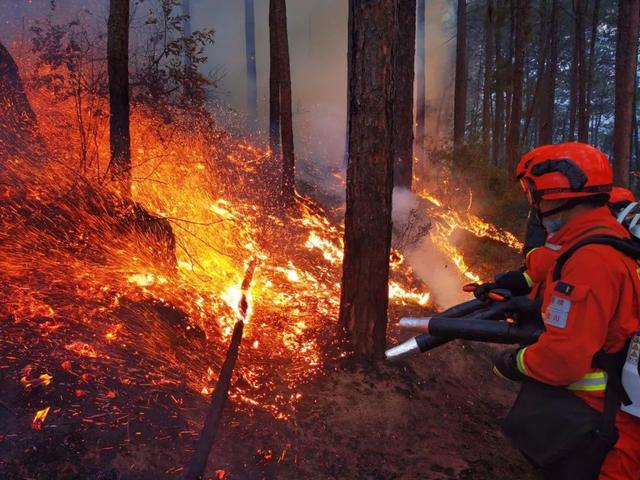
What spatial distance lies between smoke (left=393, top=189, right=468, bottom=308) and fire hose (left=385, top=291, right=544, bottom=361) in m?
6.95

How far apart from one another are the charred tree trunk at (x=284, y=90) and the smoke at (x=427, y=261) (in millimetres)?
2675

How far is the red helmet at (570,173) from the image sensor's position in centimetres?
231

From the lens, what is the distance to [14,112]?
7047 millimetres

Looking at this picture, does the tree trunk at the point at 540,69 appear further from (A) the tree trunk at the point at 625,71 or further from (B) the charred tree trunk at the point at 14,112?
(B) the charred tree trunk at the point at 14,112

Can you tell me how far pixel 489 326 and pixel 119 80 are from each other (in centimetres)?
703

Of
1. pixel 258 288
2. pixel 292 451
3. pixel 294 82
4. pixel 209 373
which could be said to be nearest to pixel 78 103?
pixel 258 288

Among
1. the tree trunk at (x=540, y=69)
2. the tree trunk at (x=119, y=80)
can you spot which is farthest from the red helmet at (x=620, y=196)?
the tree trunk at (x=540, y=69)

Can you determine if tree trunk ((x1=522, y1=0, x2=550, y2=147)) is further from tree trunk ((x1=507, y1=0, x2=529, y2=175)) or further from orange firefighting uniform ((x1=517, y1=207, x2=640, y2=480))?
orange firefighting uniform ((x1=517, y1=207, x2=640, y2=480))

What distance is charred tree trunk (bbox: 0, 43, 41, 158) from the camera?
21.7 feet

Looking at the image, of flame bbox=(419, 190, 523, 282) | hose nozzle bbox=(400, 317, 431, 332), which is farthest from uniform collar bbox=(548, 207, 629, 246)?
flame bbox=(419, 190, 523, 282)

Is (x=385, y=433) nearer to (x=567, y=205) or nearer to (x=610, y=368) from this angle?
(x=610, y=368)

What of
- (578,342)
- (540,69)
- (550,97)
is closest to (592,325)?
(578,342)

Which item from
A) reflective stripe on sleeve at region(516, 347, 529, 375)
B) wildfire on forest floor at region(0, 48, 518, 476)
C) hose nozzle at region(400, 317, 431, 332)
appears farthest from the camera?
wildfire on forest floor at region(0, 48, 518, 476)

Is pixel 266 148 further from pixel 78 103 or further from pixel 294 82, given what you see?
pixel 294 82
